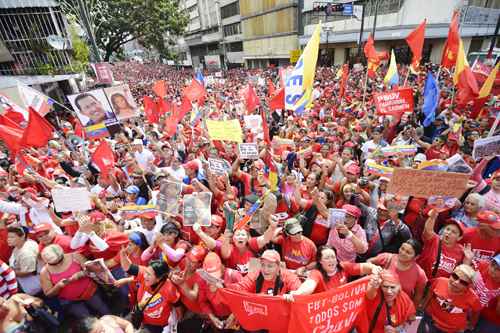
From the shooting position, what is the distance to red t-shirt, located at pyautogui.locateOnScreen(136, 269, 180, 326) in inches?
106

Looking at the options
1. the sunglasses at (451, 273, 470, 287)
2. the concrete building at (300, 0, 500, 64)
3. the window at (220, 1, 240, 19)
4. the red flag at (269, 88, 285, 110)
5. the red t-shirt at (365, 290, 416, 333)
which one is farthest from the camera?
the window at (220, 1, 240, 19)

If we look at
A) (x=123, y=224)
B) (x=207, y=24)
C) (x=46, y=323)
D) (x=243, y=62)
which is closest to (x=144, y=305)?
(x=46, y=323)

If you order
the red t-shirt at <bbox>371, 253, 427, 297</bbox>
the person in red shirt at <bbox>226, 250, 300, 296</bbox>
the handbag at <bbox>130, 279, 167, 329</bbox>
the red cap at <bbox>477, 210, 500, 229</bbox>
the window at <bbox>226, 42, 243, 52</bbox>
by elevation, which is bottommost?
the handbag at <bbox>130, 279, 167, 329</bbox>

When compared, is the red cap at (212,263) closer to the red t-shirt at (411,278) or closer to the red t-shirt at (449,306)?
the red t-shirt at (411,278)

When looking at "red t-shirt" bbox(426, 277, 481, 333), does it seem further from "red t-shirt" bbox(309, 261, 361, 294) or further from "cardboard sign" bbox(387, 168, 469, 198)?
"cardboard sign" bbox(387, 168, 469, 198)

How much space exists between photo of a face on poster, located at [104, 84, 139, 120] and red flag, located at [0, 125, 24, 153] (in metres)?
2.61

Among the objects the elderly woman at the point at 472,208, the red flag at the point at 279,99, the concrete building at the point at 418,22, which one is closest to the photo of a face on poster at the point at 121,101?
the red flag at the point at 279,99

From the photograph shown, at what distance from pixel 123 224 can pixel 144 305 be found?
1.72 metres

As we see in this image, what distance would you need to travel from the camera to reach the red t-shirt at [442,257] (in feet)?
8.93

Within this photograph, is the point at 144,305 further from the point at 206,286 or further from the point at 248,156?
the point at 248,156

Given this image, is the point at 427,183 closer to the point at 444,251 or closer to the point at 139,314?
the point at 444,251

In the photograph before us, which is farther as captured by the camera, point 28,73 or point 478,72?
point 28,73

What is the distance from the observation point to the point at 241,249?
3021 millimetres

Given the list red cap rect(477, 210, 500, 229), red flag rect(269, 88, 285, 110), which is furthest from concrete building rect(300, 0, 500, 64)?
red cap rect(477, 210, 500, 229)
